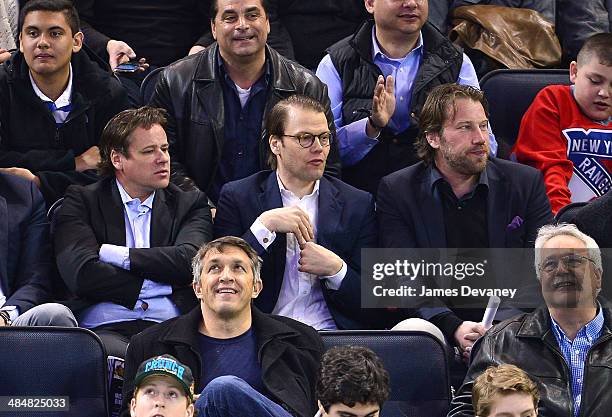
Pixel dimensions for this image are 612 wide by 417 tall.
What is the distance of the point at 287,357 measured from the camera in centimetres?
542

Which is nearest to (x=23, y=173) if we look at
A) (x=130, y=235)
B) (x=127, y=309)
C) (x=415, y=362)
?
(x=130, y=235)

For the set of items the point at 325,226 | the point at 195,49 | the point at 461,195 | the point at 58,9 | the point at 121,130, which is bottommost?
the point at 325,226

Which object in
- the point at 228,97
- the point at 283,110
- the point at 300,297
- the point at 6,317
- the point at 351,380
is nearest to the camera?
the point at 351,380

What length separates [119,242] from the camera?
605 centimetres

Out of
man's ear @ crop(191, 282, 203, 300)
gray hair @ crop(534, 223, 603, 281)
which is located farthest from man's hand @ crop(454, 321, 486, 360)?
man's ear @ crop(191, 282, 203, 300)

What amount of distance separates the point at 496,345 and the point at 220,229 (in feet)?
4.41

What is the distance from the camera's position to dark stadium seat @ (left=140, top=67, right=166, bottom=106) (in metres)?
6.88

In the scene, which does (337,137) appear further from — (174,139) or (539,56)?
(539,56)

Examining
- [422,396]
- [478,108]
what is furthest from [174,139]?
[422,396]

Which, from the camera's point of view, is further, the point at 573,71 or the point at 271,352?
the point at 573,71

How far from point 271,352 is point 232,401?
0.50 meters

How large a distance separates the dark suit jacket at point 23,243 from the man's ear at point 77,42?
784 mm

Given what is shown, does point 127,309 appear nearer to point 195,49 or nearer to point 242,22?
point 242,22

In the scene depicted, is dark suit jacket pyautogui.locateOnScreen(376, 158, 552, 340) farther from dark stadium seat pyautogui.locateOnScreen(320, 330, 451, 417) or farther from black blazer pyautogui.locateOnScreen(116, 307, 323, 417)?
black blazer pyautogui.locateOnScreen(116, 307, 323, 417)
